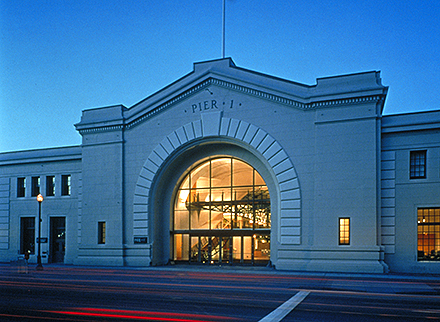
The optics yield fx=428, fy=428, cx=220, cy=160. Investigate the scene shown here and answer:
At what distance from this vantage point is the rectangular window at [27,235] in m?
36.6

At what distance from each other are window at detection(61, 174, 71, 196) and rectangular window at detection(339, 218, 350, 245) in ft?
71.7

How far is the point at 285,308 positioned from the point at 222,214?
57.3ft

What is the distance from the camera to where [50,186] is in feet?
119

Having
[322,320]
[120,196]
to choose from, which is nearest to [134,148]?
[120,196]

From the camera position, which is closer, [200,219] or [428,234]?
[428,234]

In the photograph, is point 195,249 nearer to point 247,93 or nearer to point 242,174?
point 242,174

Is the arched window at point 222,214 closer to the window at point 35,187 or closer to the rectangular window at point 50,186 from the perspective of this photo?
the rectangular window at point 50,186

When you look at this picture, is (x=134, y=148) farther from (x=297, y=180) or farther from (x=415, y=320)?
(x=415, y=320)

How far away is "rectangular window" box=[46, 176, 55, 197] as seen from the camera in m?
36.1

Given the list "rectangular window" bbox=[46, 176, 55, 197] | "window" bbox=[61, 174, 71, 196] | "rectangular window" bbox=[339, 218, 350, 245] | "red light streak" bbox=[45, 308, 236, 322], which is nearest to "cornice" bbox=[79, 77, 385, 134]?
"window" bbox=[61, 174, 71, 196]

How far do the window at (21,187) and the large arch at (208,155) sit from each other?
12727 millimetres

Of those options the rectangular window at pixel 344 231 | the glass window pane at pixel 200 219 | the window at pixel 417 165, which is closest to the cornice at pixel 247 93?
the window at pixel 417 165

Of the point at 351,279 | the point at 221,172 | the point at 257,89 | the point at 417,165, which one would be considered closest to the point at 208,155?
the point at 221,172

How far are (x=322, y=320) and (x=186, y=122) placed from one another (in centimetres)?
2031
